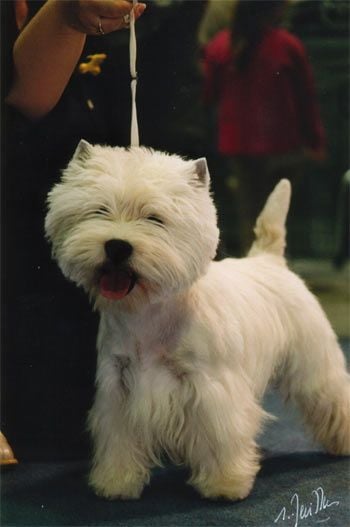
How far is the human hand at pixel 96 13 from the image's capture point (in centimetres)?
138

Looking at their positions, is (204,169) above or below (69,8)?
below

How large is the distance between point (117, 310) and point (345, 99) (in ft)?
4.29

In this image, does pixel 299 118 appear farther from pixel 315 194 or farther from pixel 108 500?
pixel 108 500

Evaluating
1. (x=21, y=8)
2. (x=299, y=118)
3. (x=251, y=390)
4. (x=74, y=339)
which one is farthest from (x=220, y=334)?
(x=299, y=118)

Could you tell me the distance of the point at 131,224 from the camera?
1319 mm

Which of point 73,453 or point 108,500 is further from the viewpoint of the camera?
Result: point 73,453

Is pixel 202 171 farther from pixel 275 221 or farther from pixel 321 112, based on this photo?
pixel 321 112

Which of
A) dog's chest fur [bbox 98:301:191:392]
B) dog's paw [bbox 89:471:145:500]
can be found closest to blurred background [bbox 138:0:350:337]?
dog's chest fur [bbox 98:301:191:392]

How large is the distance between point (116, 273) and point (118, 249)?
59 mm

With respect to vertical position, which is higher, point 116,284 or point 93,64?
point 93,64

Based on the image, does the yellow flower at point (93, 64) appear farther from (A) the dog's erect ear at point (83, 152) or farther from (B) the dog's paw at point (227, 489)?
(B) the dog's paw at point (227, 489)

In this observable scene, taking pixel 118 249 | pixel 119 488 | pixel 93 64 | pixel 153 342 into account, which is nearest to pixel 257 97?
pixel 93 64

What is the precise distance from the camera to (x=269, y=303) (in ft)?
5.71

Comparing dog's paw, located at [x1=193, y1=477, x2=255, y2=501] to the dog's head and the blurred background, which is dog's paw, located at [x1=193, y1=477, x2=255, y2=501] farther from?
the blurred background
